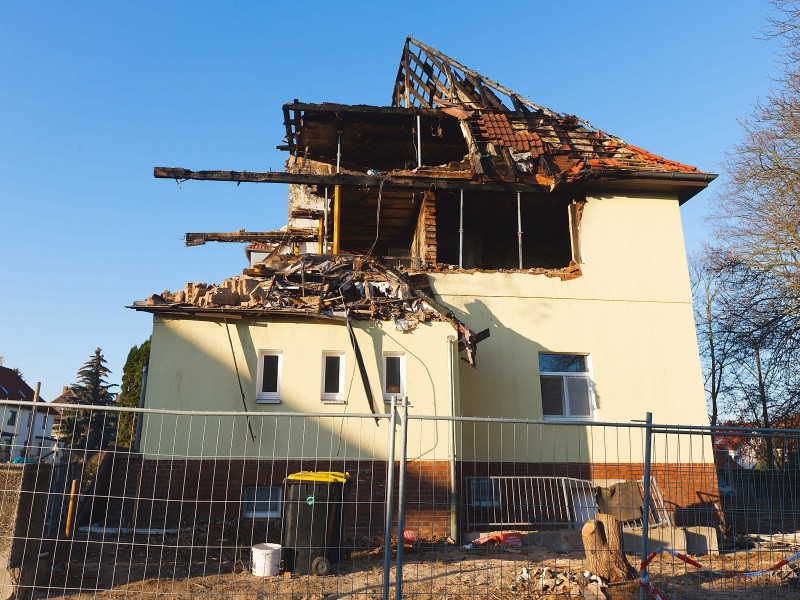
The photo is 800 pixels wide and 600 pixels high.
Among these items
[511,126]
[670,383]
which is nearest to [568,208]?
[511,126]

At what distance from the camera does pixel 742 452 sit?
9.08m

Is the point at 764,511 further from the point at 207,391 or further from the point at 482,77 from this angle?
the point at 482,77

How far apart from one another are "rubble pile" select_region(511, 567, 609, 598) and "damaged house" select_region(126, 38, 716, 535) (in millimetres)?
2012

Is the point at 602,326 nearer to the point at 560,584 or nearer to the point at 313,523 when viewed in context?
the point at 560,584

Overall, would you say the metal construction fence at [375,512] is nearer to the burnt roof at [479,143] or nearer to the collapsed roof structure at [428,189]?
the collapsed roof structure at [428,189]

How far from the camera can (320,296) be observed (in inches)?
450

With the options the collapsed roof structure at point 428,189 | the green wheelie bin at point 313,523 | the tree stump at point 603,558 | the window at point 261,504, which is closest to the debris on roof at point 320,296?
the collapsed roof structure at point 428,189

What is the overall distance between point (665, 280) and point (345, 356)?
7261 millimetres

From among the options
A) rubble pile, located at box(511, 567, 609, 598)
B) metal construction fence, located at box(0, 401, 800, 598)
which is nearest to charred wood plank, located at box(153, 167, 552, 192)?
metal construction fence, located at box(0, 401, 800, 598)

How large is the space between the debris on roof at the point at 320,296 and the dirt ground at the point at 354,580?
4.08 m

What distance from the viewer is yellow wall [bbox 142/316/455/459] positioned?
34.6ft

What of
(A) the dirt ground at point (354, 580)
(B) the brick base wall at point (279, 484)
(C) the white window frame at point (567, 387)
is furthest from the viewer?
(C) the white window frame at point (567, 387)

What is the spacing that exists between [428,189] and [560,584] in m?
9.40

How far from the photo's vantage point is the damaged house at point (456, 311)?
10.9m
